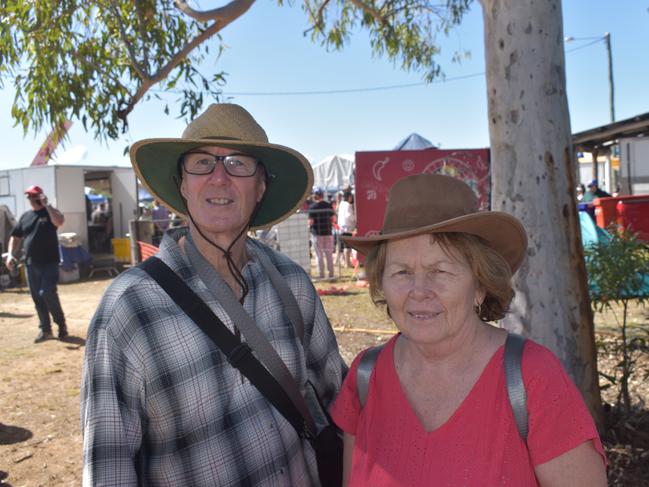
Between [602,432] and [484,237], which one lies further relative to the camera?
[602,432]

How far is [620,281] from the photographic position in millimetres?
4047

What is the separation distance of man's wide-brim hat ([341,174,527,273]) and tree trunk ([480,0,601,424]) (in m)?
1.61

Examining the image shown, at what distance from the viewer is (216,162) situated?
204 cm

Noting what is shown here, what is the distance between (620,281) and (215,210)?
317cm

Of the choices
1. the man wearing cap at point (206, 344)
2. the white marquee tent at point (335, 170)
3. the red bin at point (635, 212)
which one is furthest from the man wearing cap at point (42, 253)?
the white marquee tent at point (335, 170)

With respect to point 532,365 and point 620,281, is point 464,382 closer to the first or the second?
point 532,365

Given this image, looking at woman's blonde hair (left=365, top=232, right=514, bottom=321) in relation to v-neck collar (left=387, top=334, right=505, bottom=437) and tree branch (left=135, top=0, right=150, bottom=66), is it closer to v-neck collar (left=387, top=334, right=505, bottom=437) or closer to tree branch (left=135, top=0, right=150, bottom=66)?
v-neck collar (left=387, top=334, right=505, bottom=437)

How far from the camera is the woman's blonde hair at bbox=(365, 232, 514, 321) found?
171cm

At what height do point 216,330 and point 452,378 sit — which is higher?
point 216,330

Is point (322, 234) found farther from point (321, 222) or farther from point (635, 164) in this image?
point (635, 164)

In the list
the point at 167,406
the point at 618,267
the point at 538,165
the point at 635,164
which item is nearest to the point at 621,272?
the point at 618,267

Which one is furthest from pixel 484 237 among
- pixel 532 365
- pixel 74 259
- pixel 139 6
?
pixel 74 259

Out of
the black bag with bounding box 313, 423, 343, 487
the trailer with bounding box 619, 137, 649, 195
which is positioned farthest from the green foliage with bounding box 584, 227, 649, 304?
the trailer with bounding box 619, 137, 649, 195

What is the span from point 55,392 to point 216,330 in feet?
17.2
